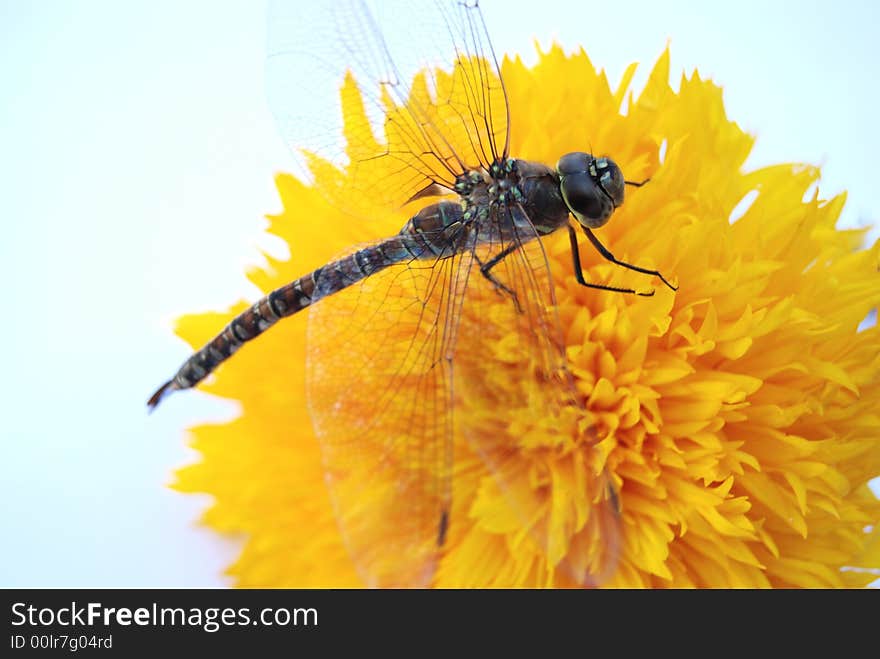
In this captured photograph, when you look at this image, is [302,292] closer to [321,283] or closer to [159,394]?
[321,283]

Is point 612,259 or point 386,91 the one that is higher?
point 386,91

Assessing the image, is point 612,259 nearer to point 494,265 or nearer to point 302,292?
point 494,265

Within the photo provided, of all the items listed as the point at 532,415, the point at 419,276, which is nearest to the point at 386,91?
the point at 419,276

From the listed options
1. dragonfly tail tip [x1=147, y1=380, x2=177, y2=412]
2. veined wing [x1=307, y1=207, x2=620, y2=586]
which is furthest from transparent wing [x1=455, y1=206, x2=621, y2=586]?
dragonfly tail tip [x1=147, y1=380, x2=177, y2=412]

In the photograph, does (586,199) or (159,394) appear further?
(159,394)

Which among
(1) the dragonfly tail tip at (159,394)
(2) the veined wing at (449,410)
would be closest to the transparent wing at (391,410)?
(2) the veined wing at (449,410)

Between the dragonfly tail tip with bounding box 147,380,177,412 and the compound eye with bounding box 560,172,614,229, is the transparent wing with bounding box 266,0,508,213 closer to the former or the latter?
the compound eye with bounding box 560,172,614,229

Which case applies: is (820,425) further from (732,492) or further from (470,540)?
(470,540)
